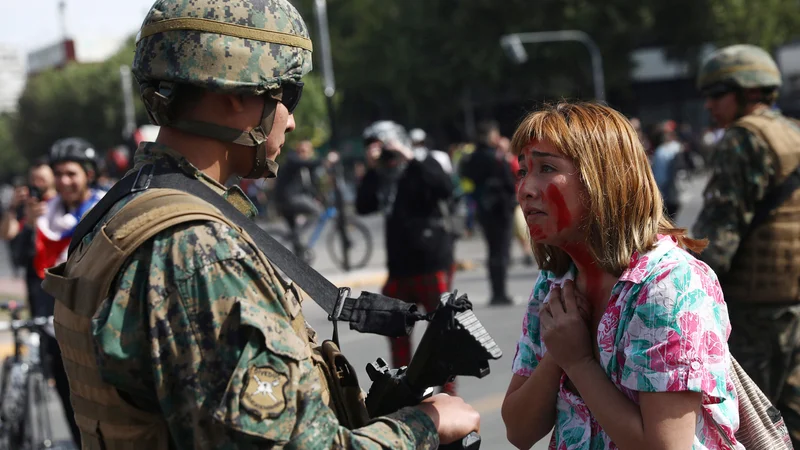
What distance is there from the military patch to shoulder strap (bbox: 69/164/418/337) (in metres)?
0.30

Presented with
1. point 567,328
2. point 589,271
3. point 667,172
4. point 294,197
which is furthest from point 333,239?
point 567,328

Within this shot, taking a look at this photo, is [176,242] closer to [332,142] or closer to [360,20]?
[332,142]

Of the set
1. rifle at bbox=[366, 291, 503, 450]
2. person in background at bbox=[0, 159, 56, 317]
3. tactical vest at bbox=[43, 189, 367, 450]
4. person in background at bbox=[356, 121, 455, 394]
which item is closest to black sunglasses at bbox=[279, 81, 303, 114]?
tactical vest at bbox=[43, 189, 367, 450]

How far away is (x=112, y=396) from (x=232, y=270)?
1.13 ft

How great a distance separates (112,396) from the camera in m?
1.91

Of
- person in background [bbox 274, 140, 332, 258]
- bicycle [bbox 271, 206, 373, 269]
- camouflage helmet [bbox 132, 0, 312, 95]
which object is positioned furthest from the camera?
bicycle [bbox 271, 206, 373, 269]

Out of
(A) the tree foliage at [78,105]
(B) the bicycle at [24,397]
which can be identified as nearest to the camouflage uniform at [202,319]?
(B) the bicycle at [24,397]

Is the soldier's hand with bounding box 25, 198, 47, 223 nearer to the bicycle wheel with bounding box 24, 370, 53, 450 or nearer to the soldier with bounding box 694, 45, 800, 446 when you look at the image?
the bicycle wheel with bounding box 24, 370, 53, 450

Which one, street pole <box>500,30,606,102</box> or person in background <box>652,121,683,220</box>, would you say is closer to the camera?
person in background <box>652,121,683,220</box>

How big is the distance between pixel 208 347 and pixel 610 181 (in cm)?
103

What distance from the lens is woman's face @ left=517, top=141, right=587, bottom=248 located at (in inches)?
92.7

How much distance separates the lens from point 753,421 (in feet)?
7.98

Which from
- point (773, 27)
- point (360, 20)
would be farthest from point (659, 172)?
point (360, 20)

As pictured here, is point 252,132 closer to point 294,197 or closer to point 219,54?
point 219,54
